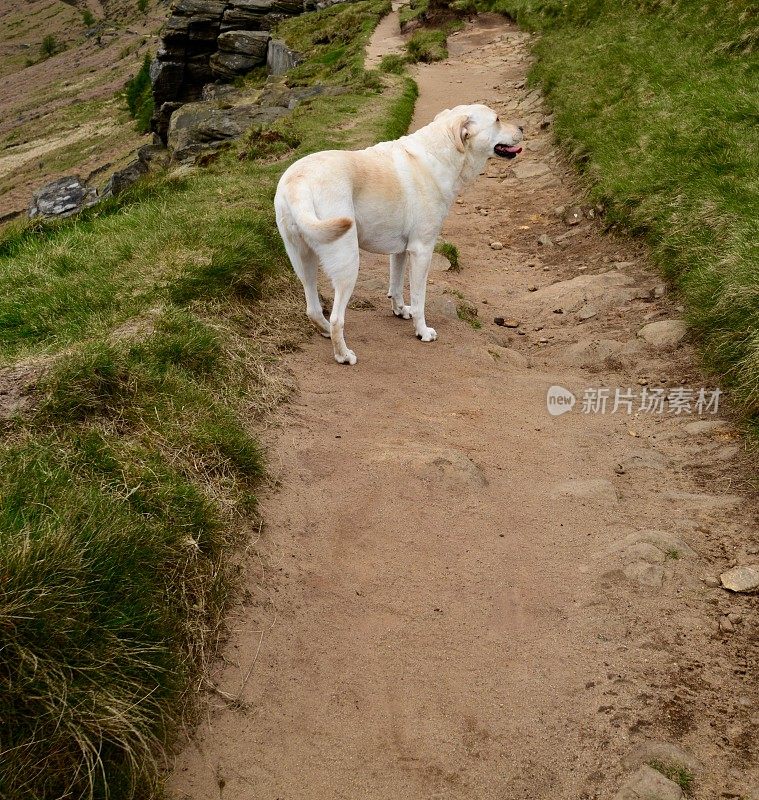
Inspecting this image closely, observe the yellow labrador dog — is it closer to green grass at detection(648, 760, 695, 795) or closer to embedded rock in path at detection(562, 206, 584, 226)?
embedded rock in path at detection(562, 206, 584, 226)

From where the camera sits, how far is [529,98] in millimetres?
15195

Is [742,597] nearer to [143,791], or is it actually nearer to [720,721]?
[720,721]

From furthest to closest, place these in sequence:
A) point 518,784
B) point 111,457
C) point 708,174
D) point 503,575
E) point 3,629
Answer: point 708,174 < point 503,575 < point 111,457 < point 518,784 < point 3,629

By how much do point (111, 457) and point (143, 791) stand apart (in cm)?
176

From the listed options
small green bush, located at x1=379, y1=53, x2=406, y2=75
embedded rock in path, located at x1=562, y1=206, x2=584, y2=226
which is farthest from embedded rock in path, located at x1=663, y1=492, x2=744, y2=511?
small green bush, located at x1=379, y1=53, x2=406, y2=75

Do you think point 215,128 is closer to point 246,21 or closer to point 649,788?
point 649,788

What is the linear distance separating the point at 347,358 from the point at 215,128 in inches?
538

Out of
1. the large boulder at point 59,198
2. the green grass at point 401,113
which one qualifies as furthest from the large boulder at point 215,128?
the large boulder at point 59,198

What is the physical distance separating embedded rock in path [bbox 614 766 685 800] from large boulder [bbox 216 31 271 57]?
3623cm

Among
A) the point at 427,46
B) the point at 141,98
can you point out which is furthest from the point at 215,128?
the point at 141,98

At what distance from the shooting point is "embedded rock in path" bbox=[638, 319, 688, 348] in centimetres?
632

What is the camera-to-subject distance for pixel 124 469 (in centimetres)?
357

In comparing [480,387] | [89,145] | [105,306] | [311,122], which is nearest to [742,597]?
[480,387]

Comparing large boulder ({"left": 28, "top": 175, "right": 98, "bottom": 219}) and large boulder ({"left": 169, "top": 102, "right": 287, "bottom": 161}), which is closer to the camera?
large boulder ({"left": 169, "top": 102, "right": 287, "bottom": 161})
